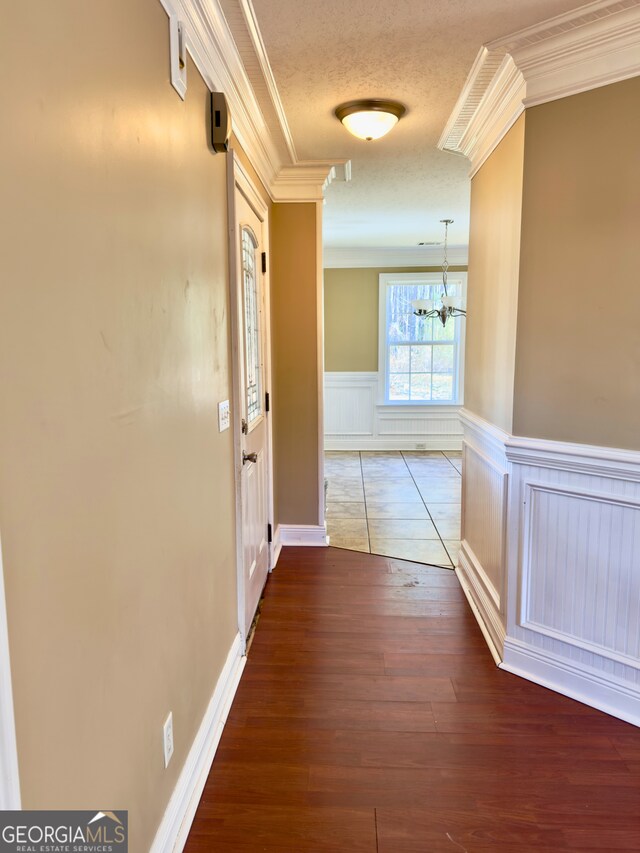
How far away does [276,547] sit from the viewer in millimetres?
3629

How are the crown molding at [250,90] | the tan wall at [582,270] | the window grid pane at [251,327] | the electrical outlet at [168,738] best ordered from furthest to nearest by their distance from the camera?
the window grid pane at [251,327] < the tan wall at [582,270] < the crown molding at [250,90] < the electrical outlet at [168,738]

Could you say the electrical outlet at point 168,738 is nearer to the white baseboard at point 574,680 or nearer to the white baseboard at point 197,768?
the white baseboard at point 197,768

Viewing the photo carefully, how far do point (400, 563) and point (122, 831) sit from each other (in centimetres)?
261

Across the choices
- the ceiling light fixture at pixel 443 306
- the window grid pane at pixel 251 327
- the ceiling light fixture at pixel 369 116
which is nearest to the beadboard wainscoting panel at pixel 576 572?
the window grid pane at pixel 251 327

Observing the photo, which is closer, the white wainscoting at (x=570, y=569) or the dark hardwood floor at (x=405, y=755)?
the dark hardwood floor at (x=405, y=755)

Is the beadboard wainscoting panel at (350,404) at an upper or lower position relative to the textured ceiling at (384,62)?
lower

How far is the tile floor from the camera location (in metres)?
3.88

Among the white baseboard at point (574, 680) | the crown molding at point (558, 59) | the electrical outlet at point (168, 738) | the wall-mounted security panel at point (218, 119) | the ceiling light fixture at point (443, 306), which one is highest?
the crown molding at point (558, 59)

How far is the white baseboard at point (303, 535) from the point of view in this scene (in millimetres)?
3838

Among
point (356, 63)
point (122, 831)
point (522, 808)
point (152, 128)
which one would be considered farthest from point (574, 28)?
point (122, 831)

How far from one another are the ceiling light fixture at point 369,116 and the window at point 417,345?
→ 4.50 m

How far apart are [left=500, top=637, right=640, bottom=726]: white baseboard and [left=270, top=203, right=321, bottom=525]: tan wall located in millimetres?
1810

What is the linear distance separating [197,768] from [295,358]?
8.42 ft

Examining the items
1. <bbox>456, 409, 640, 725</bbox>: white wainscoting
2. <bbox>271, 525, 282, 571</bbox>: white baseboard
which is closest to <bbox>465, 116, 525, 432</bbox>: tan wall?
<bbox>456, 409, 640, 725</bbox>: white wainscoting
